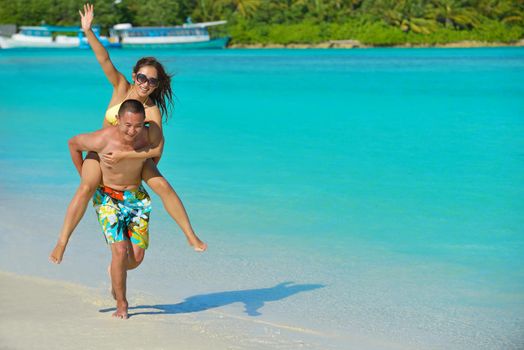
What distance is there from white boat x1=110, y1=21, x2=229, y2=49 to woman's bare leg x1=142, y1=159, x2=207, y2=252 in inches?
2973

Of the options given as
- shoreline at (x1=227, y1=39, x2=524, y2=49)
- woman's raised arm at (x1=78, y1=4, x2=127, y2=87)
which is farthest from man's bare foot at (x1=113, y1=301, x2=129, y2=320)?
shoreline at (x1=227, y1=39, x2=524, y2=49)

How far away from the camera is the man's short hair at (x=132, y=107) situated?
450 centimetres

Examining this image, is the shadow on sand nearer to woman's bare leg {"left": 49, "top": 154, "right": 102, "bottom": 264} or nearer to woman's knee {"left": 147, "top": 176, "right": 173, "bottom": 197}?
woman's bare leg {"left": 49, "top": 154, "right": 102, "bottom": 264}

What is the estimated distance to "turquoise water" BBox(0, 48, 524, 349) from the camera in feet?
18.9

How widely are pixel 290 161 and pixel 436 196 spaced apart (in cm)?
313

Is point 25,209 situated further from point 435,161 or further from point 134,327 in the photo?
point 435,161

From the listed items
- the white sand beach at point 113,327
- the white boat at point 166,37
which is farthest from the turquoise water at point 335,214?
the white boat at point 166,37

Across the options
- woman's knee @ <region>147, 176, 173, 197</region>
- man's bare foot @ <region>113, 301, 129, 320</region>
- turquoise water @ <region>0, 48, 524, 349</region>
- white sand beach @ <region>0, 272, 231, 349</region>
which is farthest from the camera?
turquoise water @ <region>0, 48, 524, 349</region>

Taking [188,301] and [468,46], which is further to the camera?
[468,46]

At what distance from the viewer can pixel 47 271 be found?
20.3 feet

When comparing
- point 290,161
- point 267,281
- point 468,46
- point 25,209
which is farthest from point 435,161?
point 468,46

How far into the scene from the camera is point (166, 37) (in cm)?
7931

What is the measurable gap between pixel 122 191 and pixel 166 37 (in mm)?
75741

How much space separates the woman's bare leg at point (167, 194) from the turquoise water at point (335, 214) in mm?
760
